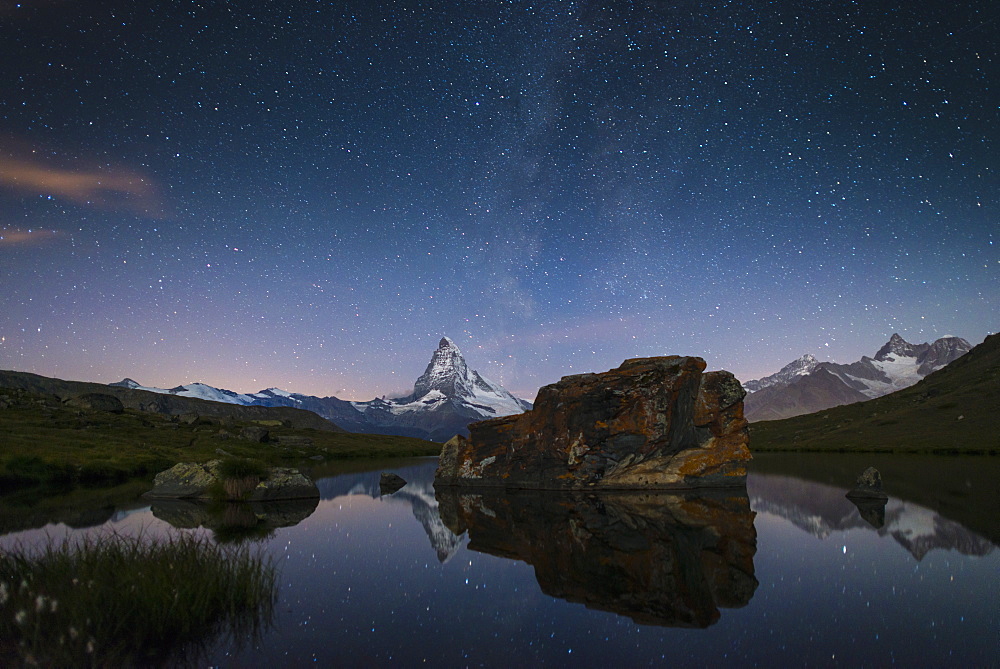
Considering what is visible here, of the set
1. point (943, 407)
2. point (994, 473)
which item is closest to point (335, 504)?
point (994, 473)

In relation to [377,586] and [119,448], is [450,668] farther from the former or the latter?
[119,448]

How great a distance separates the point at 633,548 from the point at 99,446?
55053mm

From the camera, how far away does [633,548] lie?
13773mm

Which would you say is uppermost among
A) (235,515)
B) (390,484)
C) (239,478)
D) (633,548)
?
(633,548)

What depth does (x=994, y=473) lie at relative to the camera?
1379 inches

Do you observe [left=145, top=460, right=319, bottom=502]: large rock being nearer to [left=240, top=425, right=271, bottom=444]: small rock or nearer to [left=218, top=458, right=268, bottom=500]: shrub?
[left=218, top=458, right=268, bottom=500]: shrub

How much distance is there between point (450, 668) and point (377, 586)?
16.6 feet

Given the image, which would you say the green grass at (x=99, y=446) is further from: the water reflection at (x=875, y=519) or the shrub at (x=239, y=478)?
the water reflection at (x=875, y=519)

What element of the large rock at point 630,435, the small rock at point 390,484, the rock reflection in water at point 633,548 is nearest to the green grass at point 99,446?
the small rock at point 390,484

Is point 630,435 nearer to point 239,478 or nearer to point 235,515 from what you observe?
point 235,515

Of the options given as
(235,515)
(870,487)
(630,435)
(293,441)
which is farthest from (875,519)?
(293,441)

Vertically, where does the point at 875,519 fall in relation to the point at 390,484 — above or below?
above

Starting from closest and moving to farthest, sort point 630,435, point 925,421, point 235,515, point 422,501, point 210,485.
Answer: point 235,515
point 422,501
point 210,485
point 630,435
point 925,421

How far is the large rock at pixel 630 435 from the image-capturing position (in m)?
32.6
